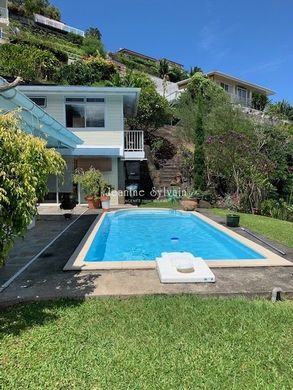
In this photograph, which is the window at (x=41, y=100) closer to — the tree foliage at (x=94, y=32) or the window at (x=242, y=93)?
the window at (x=242, y=93)

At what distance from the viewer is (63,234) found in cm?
1181

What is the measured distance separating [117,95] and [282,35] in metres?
11.3

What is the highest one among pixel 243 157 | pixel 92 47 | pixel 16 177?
pixel 92 47

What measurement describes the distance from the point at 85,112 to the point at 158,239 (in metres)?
13.3

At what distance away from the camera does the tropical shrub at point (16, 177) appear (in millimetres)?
4410

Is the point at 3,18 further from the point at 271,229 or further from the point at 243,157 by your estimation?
the point at 271,229

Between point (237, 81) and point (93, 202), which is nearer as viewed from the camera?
point (93, 202)

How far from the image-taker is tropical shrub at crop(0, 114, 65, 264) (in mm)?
4410

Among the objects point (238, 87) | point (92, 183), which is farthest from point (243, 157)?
point (238, 87)

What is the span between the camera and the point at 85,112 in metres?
23.0

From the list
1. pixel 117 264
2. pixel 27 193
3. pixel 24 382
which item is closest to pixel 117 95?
pixel 117 264

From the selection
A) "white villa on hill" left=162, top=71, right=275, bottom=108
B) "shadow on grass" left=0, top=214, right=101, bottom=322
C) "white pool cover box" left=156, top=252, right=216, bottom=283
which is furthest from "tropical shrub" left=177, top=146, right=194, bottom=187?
"white villa on hill" left=162, top=71, right=275, bottom=108

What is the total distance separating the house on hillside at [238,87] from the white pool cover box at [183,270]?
45.9 metres

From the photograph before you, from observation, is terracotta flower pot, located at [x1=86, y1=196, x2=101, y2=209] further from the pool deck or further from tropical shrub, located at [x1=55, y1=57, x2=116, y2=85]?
tropical shrub, located at [x1=55, y1=57, x2=116, y2=85]
